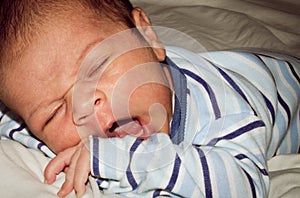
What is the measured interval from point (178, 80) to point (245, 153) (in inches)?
6.6

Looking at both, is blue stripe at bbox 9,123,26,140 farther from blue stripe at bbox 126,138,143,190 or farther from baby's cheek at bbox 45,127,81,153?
blue stripe at bbox 126,138,143,190

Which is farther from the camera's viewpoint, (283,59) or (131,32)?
(283,59)

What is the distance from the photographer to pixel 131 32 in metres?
0.81

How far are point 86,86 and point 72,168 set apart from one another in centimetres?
12

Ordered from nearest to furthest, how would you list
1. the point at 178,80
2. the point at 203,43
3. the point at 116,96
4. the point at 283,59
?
the point at 116,96 → the point at 178,80 → the point at 283,59 → the point at 203,43

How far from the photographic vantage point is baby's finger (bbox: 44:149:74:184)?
76 cm

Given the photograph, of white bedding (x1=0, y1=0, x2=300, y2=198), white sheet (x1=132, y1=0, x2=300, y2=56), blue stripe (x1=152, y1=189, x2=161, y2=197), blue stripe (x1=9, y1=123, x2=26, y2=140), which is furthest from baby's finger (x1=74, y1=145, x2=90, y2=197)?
white sheet (x1=132, y1=0, x2=300, y2=56)

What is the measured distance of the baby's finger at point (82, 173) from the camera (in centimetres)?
73

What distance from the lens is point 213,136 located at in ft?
2.73

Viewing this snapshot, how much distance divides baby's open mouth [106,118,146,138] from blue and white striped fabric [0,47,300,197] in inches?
1.0

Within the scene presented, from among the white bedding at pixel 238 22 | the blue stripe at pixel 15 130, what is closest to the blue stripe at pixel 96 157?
the blue stripe at pixel 15 130

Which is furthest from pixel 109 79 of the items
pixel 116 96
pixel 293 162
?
pixel 293 162

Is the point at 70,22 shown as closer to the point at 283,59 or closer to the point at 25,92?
the point at 25,92

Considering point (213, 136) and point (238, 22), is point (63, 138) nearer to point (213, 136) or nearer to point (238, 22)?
point (213, 136)
